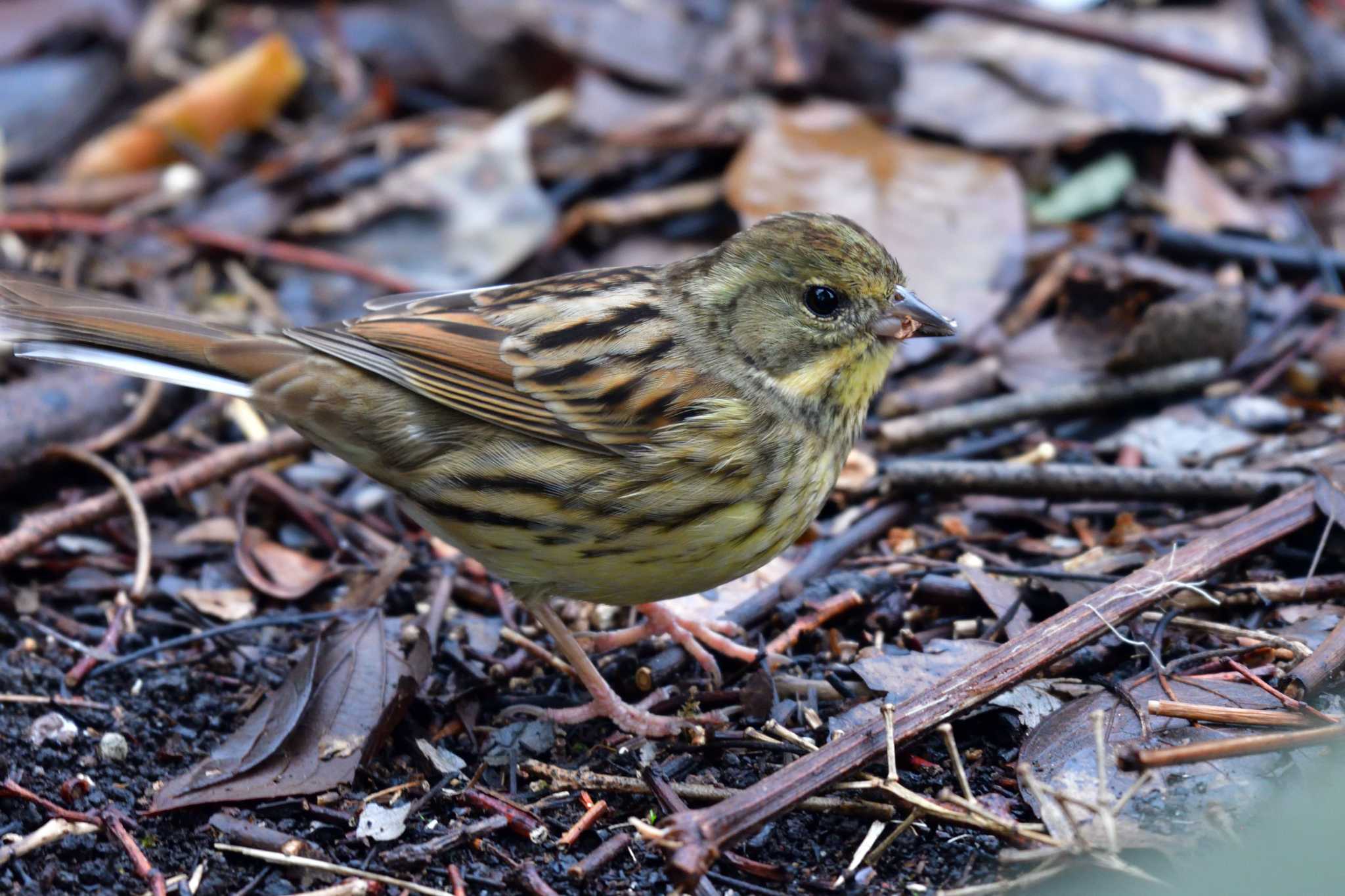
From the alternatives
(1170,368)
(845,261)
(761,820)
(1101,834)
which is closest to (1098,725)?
(1101,834)

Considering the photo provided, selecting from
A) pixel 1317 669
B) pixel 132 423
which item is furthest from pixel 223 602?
pixel 1317 669

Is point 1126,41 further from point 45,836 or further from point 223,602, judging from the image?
point 45,836

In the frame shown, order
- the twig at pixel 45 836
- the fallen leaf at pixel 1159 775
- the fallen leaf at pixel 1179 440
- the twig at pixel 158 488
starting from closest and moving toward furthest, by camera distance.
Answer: the fallen leaf at pixel 1159 775 < the twig at pixel 45 836 < the twig at pixel 158 488 < the fallen leaf at pixel 1179 440

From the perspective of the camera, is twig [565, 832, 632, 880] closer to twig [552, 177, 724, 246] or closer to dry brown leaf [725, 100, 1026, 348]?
dry brown leaf [725, 100, 1026, 348]

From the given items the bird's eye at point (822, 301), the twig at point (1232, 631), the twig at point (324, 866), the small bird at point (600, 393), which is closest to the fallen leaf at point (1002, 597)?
the twig at point (1232, 631)

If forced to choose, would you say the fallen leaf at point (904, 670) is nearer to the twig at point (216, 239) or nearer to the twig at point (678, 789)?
the twig at point (678, 789)

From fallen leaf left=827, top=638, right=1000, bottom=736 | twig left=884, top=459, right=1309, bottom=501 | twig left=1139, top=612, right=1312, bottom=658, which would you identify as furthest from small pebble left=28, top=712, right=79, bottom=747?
twig left=1139, top=612, right=1312, bottom=658
